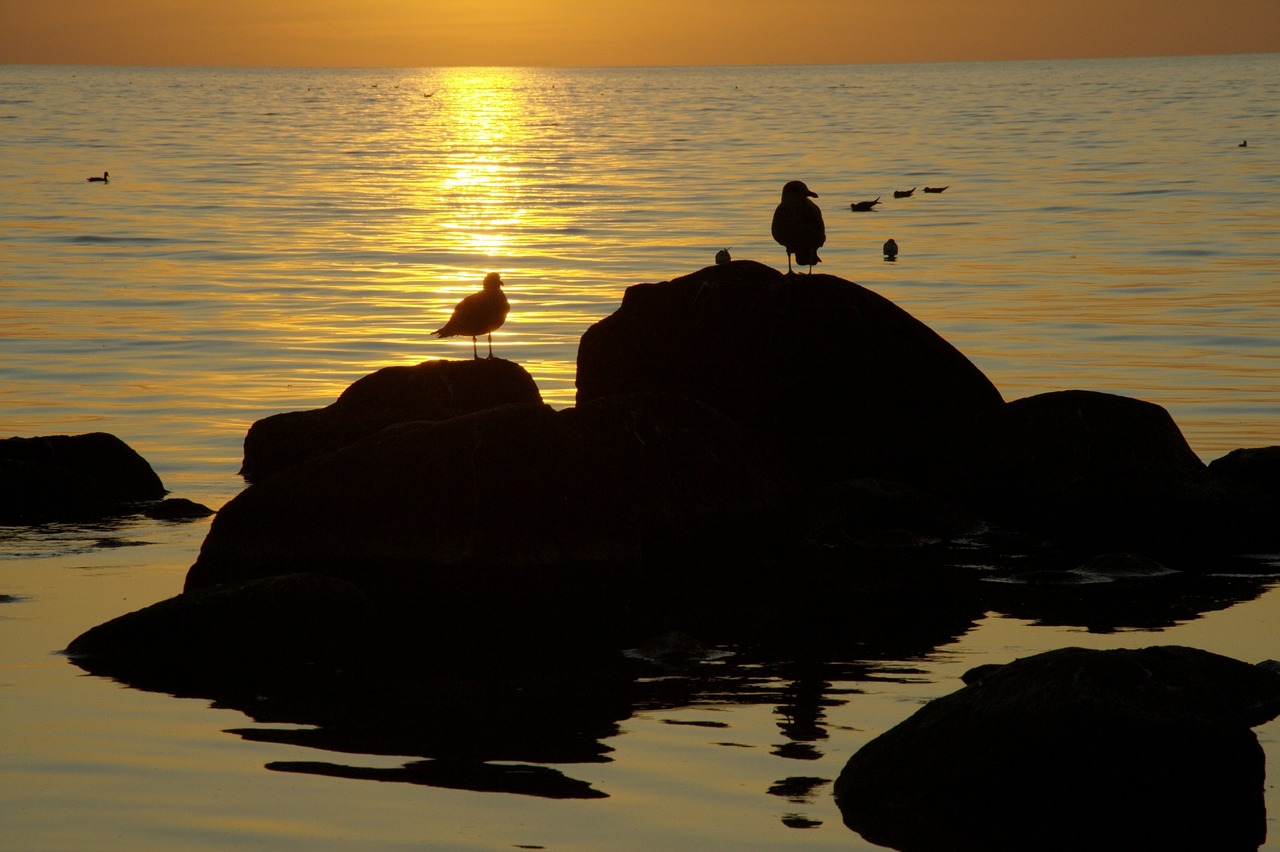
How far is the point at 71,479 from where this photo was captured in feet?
46.4

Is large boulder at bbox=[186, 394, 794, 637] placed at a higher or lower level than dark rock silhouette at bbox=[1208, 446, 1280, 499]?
lower

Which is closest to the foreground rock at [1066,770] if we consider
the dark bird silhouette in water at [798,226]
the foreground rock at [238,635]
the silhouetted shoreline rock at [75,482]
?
the foreground rock at [238,635]

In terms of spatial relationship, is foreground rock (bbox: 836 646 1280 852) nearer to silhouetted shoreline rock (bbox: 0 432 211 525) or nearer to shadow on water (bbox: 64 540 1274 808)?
shadow on water (bbox: 64 540 1274 808)

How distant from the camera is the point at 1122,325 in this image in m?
25.0

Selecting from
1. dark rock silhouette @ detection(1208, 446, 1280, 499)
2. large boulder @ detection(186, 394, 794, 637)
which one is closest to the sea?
large boulder @ detection(186, 394, 794, 637)

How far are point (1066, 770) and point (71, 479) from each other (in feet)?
32.1

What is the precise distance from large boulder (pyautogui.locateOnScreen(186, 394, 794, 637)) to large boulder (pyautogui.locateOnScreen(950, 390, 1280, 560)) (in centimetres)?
389

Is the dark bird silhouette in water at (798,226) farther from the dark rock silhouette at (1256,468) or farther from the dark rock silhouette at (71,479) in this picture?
the dark rock silhouette at (71,479)

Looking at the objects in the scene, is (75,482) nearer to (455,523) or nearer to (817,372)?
(455,523)

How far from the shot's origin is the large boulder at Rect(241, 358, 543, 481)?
15438 mm

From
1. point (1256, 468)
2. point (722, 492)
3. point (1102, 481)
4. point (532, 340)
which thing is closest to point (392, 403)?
point (722, 492)

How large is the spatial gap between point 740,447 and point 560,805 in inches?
241

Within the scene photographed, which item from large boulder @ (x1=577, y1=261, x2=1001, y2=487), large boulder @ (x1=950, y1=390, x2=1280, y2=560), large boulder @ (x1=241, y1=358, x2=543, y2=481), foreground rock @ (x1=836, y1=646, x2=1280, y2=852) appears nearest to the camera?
foreground rock @ (x1=836, y1=646, x2=1280, y2=852)

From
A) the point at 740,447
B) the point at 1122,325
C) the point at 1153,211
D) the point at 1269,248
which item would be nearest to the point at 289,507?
the point at 740,447
